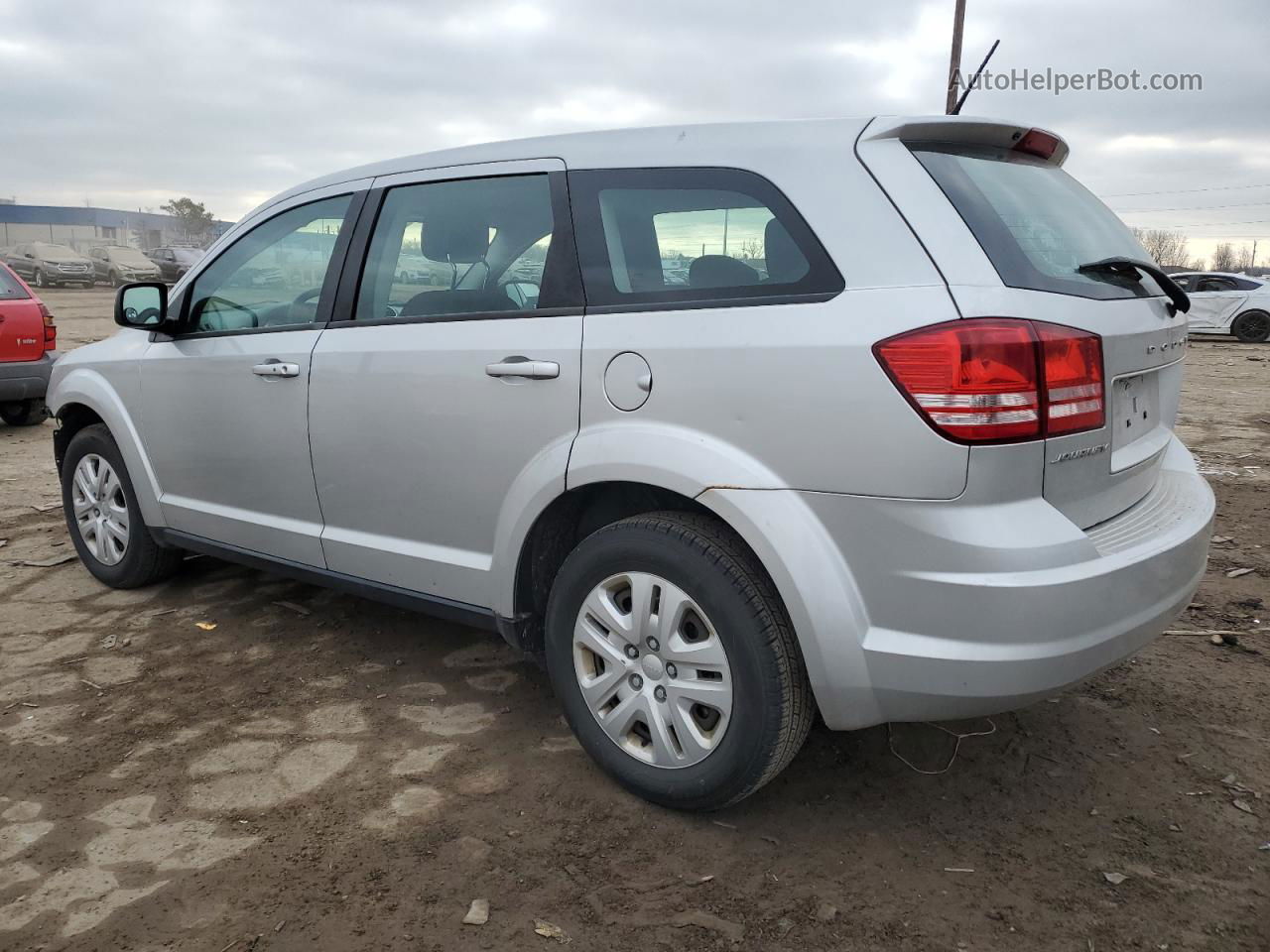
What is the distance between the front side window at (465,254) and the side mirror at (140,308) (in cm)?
119

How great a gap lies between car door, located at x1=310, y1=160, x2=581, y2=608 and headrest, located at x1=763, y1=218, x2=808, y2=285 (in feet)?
1.88

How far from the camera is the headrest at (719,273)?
8.61ft

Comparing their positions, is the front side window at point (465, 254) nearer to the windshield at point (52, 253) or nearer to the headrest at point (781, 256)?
the headrest at point (781, 256)

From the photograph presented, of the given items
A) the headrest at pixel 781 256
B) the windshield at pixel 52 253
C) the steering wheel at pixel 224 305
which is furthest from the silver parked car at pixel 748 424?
the windshield at pixel 52 253

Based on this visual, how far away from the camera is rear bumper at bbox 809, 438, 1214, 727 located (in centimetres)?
225

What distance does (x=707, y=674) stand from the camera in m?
2.66

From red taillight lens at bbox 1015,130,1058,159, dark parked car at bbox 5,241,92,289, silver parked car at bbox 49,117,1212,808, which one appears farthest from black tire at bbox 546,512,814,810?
dark parked car at bbox 5,241,92,289

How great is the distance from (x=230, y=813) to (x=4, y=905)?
55 cm

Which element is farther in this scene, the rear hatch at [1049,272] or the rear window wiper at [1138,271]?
the rear window wiper at [1138,271]

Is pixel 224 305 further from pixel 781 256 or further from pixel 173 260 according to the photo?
pixel 173 260

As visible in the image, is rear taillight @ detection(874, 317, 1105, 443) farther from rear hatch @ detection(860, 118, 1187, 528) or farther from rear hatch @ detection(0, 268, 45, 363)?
rear hatch @ detection(0, 268, 45, 363)

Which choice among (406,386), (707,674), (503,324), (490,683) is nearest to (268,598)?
(490,683)

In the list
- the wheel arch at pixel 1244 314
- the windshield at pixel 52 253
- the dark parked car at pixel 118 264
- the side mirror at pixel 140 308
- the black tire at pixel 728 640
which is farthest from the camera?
the dark parked car at pixel 118 264

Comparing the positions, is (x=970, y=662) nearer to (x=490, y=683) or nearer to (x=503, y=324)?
(x=503, y=324)
